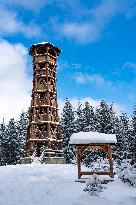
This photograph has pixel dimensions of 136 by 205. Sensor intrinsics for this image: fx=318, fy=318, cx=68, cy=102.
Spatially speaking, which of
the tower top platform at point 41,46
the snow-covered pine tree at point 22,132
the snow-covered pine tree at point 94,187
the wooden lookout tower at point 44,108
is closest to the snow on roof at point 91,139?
the snow-covered pine tree at point 94,187

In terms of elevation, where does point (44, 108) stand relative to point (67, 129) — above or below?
above

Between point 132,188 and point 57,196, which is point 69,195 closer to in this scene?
point 57,196

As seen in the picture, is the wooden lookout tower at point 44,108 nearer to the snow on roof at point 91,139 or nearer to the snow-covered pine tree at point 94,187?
the snow on roof at point 91,139

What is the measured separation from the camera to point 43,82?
40500mm

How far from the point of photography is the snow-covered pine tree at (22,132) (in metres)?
55.6

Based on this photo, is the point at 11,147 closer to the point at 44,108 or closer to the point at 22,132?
the point at 22,132

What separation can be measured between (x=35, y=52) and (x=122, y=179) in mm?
25199

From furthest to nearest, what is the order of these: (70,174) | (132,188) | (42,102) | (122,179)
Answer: (42,102) → (70,174) → (122,179) → (132,188)

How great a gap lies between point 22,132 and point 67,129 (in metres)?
13.3

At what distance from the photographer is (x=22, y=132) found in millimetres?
59719

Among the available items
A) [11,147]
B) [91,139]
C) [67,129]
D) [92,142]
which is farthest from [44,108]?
[11,147]

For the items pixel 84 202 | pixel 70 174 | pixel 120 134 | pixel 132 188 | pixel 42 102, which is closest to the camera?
pixel 84 202

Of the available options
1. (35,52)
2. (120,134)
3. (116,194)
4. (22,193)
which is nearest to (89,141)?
(116,194)

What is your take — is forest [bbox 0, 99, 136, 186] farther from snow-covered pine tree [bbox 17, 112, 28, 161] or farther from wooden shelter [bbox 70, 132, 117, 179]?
wooden shelter [bbox 70, 132, 117, 179]
